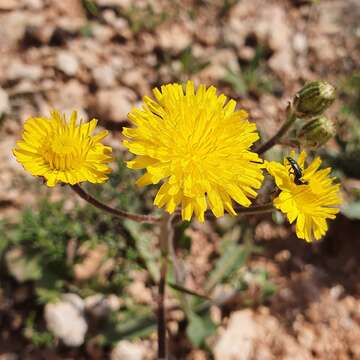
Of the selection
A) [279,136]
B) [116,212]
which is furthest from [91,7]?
[116,212]

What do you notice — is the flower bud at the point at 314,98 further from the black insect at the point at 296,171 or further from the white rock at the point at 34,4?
the white rock at the point at 34,4

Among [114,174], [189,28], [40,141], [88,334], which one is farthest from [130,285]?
[189,28]

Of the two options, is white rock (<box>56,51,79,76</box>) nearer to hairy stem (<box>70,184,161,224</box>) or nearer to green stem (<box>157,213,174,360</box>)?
green stem (<box>157,213,174,360</box>)

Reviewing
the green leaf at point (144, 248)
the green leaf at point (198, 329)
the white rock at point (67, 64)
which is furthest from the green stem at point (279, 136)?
the white rock at point (67, 64)

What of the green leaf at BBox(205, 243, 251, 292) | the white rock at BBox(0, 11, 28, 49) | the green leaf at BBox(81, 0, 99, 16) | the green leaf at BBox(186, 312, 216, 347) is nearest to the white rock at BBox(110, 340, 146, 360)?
the green leaf at BBox(186, 312, 216, 347)

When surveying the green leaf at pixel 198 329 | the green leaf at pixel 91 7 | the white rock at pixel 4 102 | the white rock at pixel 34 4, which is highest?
the white rock at pixel 34 4
